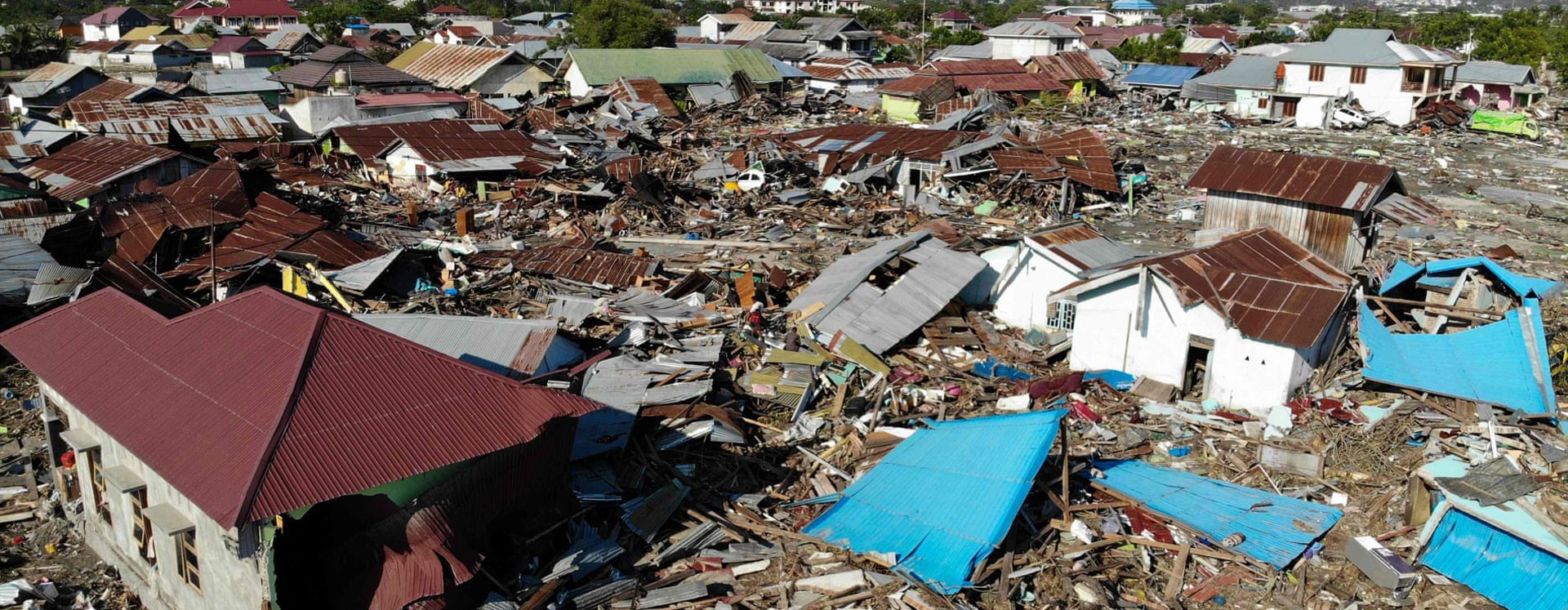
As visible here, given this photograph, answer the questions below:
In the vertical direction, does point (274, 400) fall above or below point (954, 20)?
above

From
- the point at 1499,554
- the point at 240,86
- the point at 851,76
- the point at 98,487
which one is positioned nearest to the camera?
the point at 1499,554

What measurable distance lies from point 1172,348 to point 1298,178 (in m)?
8.78

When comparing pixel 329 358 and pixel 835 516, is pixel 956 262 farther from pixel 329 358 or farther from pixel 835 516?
pixel 329 358

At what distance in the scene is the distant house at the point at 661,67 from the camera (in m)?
46.6

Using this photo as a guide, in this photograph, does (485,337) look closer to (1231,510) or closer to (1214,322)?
(1231,510)

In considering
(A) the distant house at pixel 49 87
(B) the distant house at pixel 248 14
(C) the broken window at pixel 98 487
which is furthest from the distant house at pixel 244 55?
(C) the broken window at pixel 98 487

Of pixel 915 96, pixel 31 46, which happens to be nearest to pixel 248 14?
pixel 31 46

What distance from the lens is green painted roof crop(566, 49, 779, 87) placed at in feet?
153

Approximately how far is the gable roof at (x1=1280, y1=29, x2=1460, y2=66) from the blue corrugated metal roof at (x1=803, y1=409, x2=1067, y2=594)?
38.2m

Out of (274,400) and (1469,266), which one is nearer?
(274,400)

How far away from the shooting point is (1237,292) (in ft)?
49.1

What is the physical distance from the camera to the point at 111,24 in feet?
243

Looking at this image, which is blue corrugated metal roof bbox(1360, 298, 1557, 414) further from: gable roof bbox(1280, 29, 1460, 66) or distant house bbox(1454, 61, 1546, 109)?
distant house bbox(1454, 61, 1546, 109)

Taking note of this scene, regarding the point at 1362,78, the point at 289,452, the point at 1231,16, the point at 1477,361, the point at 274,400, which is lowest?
the point at 1231,16
